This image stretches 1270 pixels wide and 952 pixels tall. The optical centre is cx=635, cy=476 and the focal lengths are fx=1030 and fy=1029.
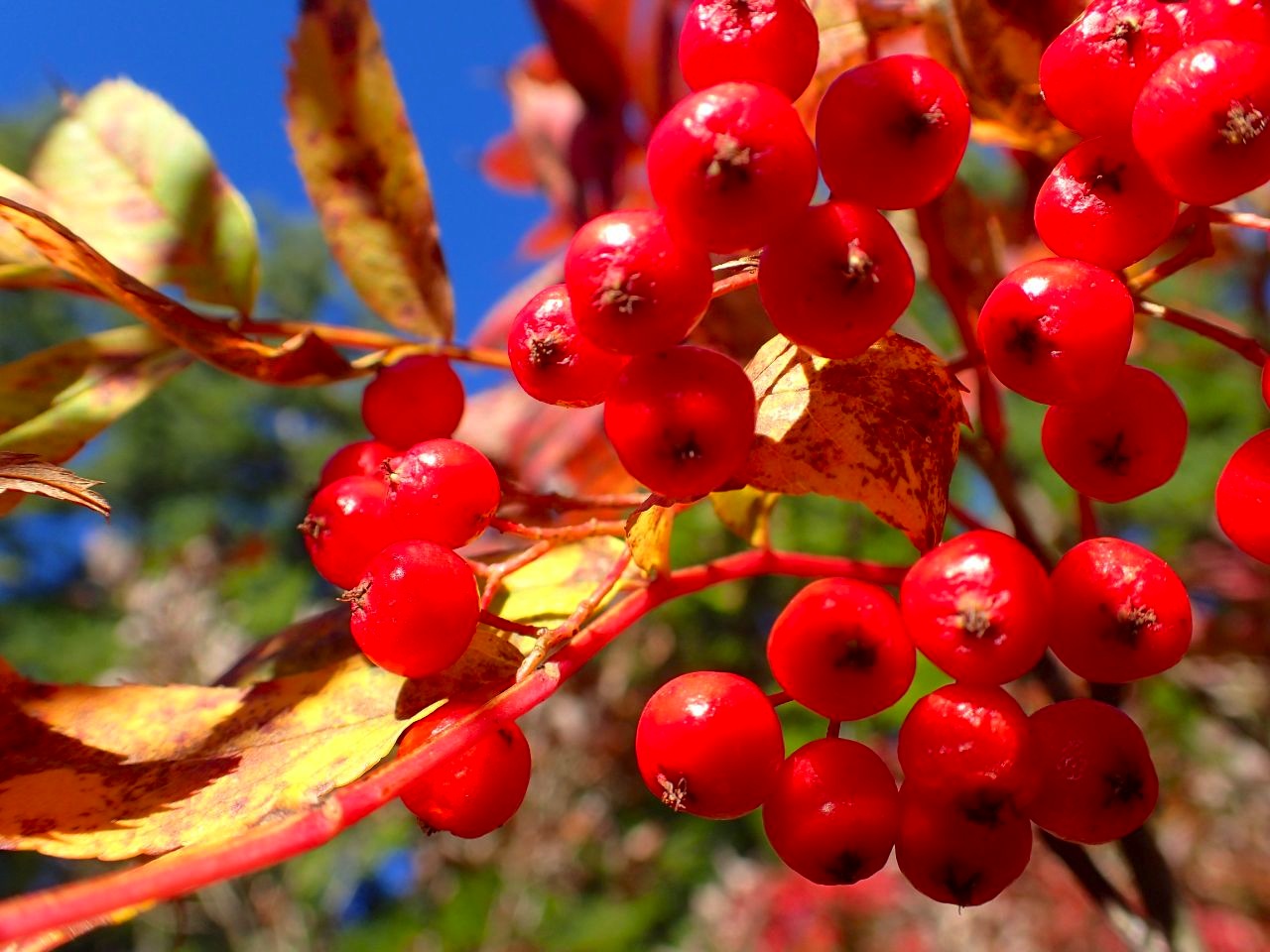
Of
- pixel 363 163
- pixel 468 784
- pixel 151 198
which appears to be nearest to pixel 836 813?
pixel 468 784

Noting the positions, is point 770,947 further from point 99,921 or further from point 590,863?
point 99,921

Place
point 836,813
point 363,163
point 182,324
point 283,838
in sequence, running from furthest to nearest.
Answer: point 363,163
point 182,324
point 836,813
point 283,838

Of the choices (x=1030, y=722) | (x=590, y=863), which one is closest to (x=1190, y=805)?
(x=590, y=863)

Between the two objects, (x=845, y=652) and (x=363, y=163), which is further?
(x=363, y=163)

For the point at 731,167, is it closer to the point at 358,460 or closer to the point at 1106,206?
the point at 1106,206

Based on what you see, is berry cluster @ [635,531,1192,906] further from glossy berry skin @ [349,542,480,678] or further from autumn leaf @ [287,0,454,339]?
autumn leaf @ [287,0,454,339]

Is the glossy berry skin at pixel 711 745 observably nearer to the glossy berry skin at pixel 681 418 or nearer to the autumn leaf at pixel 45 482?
the glossy berry skin at pixel 681 418
